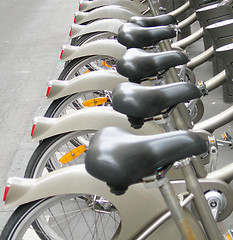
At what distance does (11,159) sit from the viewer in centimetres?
476

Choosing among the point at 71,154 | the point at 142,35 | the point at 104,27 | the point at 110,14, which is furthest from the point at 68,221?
the point at 110,14

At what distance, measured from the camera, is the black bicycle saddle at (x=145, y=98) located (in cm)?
199

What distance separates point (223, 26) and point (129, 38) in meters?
0.57

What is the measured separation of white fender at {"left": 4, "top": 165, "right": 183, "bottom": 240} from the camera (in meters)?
2.43

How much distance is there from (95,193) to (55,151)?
948mm

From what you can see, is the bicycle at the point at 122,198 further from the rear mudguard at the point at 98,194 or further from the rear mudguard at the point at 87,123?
the rear mudguard at the point at 87,123

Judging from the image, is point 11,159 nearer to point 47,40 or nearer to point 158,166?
point 158,166

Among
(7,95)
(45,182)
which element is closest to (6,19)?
(7,95)

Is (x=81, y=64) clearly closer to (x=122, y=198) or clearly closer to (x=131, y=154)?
(x=122, y=198)

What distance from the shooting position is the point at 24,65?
23.9 feet

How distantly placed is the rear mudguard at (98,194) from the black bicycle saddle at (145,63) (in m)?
0.47

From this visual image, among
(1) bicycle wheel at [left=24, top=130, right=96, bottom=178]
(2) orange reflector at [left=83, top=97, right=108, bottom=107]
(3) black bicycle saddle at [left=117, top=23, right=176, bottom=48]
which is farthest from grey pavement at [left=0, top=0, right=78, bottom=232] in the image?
(3) black bicycle saddle at [left=117, top=23, right=176, bottom=48]

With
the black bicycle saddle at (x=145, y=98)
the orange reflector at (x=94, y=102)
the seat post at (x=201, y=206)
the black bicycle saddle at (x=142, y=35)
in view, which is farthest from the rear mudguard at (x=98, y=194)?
the orange reflector at (x=94, y=102)

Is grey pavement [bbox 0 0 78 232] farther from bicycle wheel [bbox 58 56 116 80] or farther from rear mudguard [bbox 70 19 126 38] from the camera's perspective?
rear mudguard [bbox 70 19 126 38]
